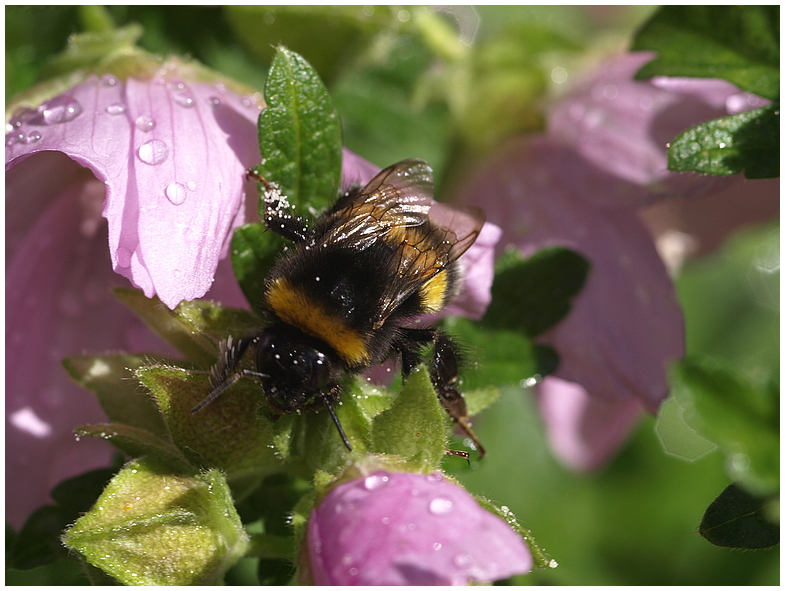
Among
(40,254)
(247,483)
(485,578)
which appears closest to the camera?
(485,578)

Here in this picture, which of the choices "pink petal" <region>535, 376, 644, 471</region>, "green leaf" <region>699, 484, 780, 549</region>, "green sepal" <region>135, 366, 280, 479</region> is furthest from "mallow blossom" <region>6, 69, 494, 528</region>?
"pink petal" <region>535, 376, 644, 471</region>

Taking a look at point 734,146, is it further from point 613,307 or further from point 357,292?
point 357,292

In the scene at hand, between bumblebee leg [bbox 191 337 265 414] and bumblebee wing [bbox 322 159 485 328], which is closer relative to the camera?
bumblebee leg [bbox 191 337 265 414]

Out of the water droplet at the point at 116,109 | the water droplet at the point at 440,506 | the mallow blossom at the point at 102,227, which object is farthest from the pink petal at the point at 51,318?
the water droplet at the point at 440,506

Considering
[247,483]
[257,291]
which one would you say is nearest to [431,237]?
[257,291]

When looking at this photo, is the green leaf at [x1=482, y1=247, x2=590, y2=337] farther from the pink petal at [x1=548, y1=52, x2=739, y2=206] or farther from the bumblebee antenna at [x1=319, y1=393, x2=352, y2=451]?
the bumblebee antenna at [x1=319, y1=393, x2=352, y2=451]

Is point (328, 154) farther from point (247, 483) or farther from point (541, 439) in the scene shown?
point (541, 439)

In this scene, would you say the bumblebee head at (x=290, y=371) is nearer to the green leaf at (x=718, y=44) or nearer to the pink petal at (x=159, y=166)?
the pink petal at (x=159, y=166)
